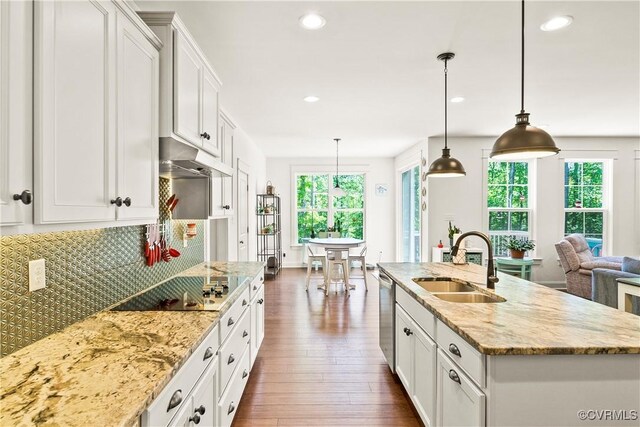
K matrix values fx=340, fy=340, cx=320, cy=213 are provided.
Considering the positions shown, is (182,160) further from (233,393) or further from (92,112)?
(233,393)

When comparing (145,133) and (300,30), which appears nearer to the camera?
(145,133)

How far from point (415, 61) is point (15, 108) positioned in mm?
2714

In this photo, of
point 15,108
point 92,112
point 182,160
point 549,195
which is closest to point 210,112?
point 182,160

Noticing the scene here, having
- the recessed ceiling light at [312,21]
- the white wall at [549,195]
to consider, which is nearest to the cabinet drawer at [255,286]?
the recessed ceiling light at [312,21]

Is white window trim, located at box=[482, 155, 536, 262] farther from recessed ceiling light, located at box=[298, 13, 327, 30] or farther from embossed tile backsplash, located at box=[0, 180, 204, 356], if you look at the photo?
embossed tile backsplash, located at box=[0, 180, 204, 356]

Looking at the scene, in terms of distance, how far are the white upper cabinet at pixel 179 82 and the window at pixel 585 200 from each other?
20.8 feet

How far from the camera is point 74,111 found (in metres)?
1.14

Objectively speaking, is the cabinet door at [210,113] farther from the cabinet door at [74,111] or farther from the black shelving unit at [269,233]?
the black shelving unit at [269,233]

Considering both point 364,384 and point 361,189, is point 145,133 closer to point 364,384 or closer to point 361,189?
point 364,384

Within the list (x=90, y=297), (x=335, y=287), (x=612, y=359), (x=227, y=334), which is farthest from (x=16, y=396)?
(x=335, y=287)

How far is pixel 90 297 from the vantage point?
5.38 ft

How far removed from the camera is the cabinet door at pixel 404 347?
7.40ft

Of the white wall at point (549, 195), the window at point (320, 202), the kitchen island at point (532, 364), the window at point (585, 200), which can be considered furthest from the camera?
the window at point (320, 202)

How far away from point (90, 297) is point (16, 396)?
2.45 feet
